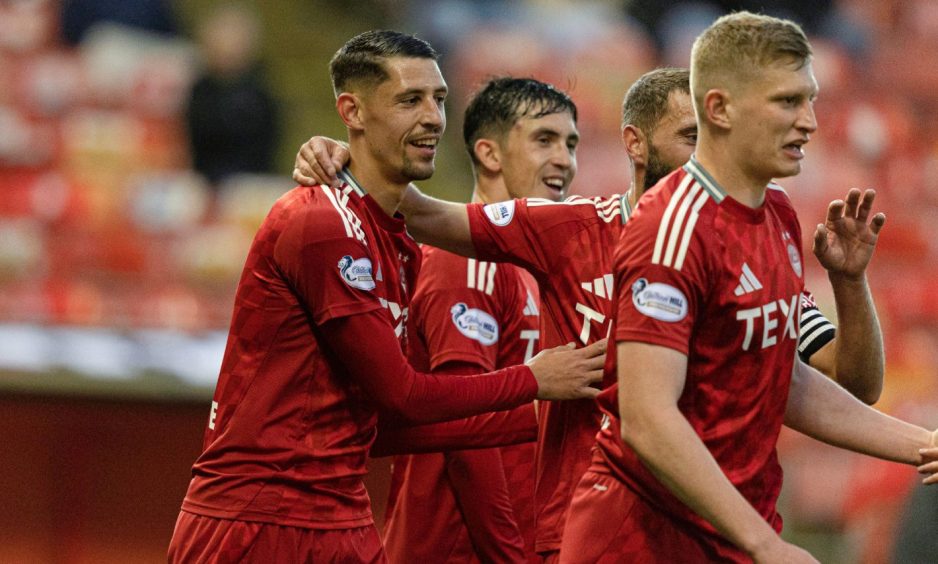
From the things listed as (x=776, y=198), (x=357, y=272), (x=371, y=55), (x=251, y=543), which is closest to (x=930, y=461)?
(x=776, y=198)

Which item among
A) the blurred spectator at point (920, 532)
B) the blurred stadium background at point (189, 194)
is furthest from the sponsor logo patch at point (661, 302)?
the blurred stadium background at point (189, 194)

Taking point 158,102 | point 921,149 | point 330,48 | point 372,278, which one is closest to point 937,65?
point 921,149

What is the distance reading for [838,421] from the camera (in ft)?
11.3

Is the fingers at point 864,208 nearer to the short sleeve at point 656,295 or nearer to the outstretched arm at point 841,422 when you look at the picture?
the outstretched arm at point 841,422

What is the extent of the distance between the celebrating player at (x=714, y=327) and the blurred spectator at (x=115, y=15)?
21.7ft

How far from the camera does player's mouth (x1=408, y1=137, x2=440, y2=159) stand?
3803 mm

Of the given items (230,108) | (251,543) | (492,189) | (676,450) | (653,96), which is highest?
(230,108)

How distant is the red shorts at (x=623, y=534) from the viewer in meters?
3.18

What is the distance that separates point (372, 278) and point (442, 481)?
1353 millimetres

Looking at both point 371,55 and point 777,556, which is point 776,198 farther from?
point 371,55

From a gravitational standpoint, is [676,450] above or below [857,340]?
below

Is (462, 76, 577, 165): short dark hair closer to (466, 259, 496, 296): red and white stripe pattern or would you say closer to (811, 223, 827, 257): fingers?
(466, 259, 496, 296): red and white stripe pattern

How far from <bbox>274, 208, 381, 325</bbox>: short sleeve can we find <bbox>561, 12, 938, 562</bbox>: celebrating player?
707 millimetres

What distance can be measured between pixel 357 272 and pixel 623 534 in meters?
0.97
